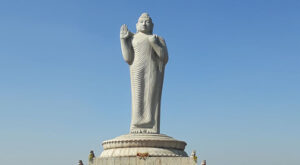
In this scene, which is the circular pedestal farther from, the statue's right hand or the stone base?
the statue's right hand

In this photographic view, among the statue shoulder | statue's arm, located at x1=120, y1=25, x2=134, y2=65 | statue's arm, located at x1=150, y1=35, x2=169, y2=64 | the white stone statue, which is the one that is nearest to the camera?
the white stone statue

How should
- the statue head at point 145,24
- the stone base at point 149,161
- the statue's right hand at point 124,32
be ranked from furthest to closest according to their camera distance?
the statue head at point 145,24, the statue's right hand at point 124,32, the stone base at point 149,161

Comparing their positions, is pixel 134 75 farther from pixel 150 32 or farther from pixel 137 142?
pixel 137 142

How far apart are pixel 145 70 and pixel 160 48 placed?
1.13 meters

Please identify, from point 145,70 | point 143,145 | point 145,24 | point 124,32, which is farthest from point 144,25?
point 143,145

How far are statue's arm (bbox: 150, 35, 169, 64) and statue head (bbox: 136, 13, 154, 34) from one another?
56 cm

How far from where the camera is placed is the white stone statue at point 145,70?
1891 centimetres

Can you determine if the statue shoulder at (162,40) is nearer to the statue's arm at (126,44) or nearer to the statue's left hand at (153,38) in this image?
the statue's left hand at (153,38)

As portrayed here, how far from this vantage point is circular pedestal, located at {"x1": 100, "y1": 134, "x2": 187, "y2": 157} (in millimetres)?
17062

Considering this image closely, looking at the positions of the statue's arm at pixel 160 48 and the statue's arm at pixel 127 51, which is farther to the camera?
the statue's arm at pixel 127 51

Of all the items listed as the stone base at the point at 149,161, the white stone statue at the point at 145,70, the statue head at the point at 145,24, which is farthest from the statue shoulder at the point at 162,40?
the stone base at the point at 149,161

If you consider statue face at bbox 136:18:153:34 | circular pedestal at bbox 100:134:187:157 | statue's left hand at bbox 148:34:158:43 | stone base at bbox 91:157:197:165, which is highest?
statue face at bbox 136:18:153:34

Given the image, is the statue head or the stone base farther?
the statue head

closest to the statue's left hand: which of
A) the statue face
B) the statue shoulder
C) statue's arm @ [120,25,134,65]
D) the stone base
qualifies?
the statue shoulder
